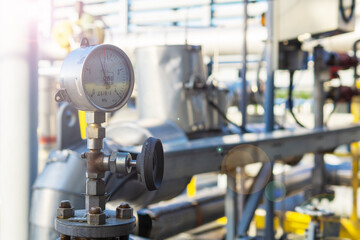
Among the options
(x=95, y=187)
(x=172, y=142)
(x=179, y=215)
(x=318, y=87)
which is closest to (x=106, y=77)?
(x=95, y=187)

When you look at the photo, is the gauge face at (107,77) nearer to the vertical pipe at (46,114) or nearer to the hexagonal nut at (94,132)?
the hexagonal nut at (94,132)

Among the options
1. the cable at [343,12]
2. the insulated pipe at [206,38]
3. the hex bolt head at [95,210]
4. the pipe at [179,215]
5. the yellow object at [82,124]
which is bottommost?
the pipe at [179,215]

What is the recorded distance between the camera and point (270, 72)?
2258 millimetres

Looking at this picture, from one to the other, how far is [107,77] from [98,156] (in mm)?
189

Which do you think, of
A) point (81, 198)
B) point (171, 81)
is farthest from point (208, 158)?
point (171, 81)

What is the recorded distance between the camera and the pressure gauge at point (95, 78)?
3.05 feet

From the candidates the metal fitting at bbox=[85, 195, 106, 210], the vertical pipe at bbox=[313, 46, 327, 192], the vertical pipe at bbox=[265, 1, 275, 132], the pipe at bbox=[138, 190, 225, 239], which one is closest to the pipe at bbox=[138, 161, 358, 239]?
the pipe at bbox=[138, 190, 225, 239]

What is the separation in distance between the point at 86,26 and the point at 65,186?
1.61 meters

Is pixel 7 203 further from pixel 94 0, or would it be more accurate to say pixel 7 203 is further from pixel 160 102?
pixel 94 0

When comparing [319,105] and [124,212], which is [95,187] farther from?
[319,105]

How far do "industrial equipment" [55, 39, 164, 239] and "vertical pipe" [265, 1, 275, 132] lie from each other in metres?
1.37

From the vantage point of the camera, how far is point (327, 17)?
217 cm

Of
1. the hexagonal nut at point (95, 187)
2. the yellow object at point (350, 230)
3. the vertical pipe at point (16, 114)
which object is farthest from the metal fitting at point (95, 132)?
the yellow object at point (350, 230)

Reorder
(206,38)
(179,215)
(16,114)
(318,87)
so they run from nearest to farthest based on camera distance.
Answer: (16,114) → (179,215) → (318,87) → (206,38)
